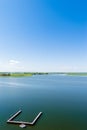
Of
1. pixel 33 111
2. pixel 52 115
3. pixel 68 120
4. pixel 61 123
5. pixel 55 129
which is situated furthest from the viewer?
pixel 33 111

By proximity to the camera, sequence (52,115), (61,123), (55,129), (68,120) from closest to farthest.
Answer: (55,129) < (61,123) < (68,120) < (52,115)

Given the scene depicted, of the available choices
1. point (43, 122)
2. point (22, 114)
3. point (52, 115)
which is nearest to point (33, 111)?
point (22, 114)

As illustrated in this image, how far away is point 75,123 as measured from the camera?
11.3m

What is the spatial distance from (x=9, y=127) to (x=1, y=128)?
590mm

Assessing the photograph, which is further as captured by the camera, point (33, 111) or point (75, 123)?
point (33, 111)

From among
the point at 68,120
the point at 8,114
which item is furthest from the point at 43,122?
the point at 8,114

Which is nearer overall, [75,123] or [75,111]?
[75,123]

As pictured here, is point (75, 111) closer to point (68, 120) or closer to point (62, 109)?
point (62, 109)

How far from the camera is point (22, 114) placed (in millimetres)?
13695

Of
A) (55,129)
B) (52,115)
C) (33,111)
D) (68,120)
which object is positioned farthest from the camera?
(33,111)

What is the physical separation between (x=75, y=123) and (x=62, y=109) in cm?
378

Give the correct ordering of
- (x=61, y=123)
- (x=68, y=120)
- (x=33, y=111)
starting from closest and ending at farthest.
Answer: (x=61, y=123) → (x=68, y=120) → (x=33, y=111)

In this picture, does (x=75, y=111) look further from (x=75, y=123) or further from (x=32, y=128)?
(x=32, y=128)

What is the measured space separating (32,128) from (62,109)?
→ 18.4 ft
